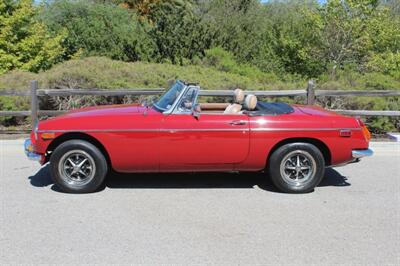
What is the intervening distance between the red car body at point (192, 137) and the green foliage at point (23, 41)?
11901 millimetres

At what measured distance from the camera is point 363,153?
6496 mm

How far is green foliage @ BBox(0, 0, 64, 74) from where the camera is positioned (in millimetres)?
17578

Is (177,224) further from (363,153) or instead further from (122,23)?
(122,23)

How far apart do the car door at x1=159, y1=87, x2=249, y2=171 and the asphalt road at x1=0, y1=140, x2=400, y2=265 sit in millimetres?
417

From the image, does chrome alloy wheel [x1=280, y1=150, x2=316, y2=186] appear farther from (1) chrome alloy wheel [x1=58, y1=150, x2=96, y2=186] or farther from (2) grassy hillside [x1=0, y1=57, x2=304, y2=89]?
(2) grassy hillside [x1=0, y1=57, x2=304, y2=89]

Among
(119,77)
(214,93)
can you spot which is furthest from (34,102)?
(214,93)

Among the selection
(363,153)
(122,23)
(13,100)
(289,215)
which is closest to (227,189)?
(289,215)

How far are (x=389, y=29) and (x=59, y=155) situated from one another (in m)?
14.5

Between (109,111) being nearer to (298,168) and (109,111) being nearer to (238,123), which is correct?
(238,123)

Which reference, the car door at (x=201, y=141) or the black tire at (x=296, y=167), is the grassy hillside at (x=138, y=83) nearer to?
the black tire at (x=296, y=167)

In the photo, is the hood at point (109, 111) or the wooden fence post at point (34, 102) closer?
the hood at point (109, 111)

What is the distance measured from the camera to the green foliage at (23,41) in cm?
1758

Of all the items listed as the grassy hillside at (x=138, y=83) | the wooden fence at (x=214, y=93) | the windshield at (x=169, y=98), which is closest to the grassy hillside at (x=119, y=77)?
the grassy hillside at (x=138, y=83)

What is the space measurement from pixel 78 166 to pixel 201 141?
1.54 m
